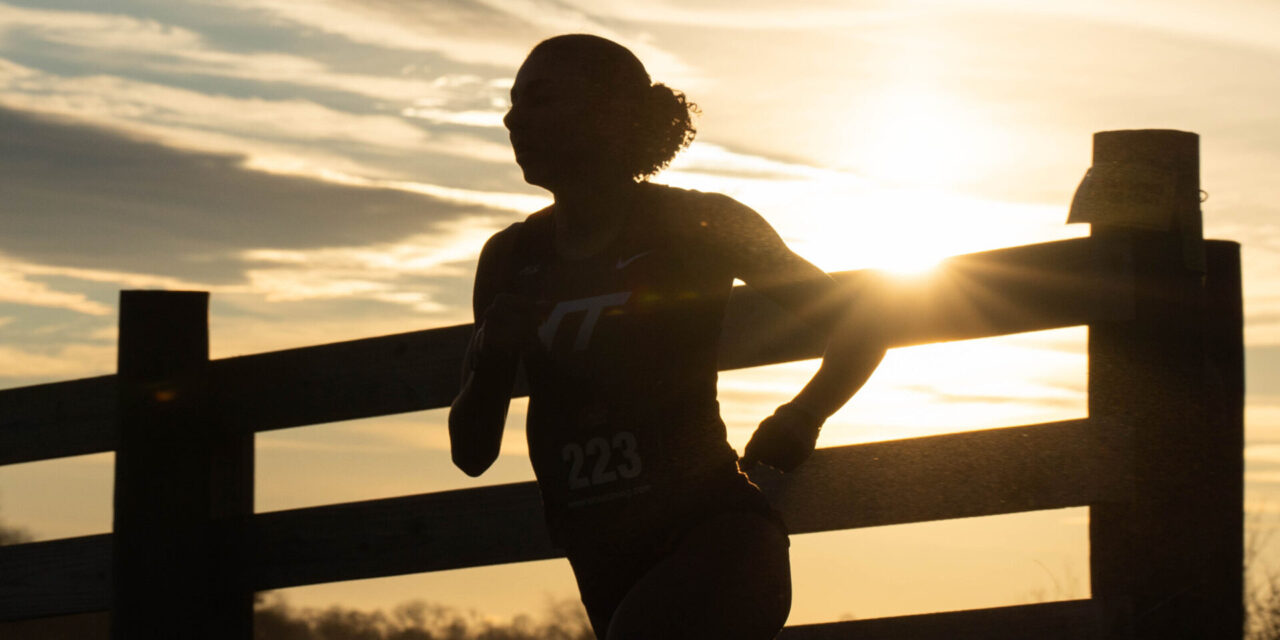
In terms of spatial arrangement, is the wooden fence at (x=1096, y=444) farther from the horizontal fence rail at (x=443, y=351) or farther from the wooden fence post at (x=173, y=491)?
the wooden fence post at (x=173, y=491)

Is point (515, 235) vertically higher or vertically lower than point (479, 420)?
higher

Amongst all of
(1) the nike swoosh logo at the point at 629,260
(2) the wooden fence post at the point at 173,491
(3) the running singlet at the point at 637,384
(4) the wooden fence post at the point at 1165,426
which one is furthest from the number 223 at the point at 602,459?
(2) the wooden fence post at the point at 173,491

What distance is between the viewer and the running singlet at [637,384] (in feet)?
8.88

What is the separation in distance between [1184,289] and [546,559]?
1.97 m

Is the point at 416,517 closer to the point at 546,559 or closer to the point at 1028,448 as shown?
the point at 546,559

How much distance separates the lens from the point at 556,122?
2.81 m

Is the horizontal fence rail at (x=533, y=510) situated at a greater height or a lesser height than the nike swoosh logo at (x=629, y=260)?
lesser

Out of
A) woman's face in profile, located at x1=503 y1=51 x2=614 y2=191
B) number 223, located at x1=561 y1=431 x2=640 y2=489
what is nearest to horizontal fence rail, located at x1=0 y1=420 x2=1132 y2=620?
number 223, located at x1=561 y1=431 x2=640 y2=489

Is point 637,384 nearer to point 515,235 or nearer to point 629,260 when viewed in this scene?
point 629,260

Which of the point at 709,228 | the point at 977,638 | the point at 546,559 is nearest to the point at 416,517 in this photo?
the point at 546,559

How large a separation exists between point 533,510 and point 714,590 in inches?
74.2

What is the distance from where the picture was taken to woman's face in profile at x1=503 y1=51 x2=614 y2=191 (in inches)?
111

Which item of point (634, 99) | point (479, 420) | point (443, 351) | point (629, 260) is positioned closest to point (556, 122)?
point (634, 99)

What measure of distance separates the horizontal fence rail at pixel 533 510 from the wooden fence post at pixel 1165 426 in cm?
9
